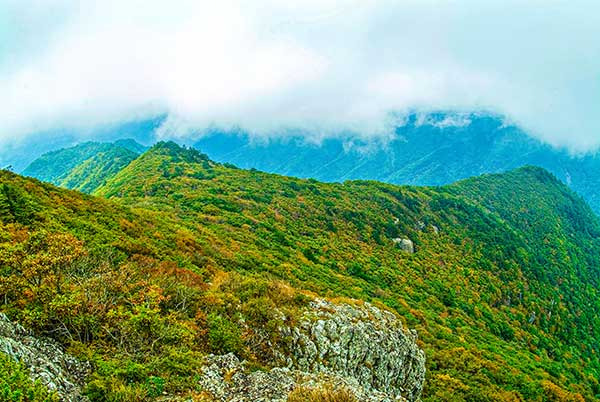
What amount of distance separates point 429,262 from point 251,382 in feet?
281

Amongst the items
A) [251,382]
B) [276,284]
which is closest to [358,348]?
[276,284]

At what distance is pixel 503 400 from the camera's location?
1346 inches

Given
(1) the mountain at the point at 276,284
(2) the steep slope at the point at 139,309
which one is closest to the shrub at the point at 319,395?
(2) the steep slope at the point at 139,309

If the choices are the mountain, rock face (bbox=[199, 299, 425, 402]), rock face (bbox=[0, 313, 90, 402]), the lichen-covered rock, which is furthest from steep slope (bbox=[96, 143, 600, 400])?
rock face (bbox=[0, 313, 90, 402])

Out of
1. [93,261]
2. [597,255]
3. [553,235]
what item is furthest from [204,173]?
[597,255]

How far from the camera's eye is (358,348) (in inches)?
973

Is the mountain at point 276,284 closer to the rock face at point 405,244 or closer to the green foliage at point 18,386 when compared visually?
the rock face at point 405,244

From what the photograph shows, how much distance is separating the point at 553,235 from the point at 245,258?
170 m

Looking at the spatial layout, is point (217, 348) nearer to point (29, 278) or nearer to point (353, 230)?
point (29, 278)

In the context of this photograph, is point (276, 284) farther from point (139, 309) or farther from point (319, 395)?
point (319, 395)

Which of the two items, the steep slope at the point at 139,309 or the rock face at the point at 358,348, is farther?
the rock face at the point at 358,348

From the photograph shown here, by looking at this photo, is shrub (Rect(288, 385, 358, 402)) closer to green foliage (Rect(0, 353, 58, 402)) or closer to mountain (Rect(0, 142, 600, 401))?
mountain (Rect(0, 142, 600, 401))

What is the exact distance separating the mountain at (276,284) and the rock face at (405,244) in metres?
0.59

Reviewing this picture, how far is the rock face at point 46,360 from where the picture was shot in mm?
11258
